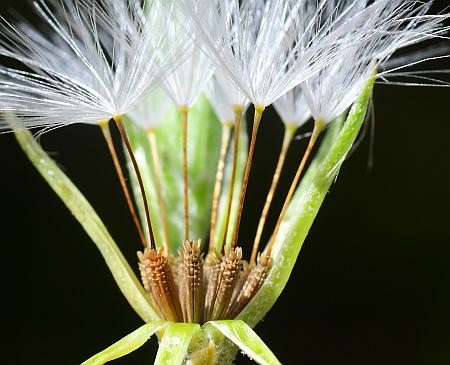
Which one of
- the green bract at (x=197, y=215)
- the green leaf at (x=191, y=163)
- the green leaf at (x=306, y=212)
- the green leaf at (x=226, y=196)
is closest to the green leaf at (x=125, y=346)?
the green bract at (x=197, y=215)

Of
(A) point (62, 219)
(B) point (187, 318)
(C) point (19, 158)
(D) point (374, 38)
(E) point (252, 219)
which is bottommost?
(B) point (187, 318)

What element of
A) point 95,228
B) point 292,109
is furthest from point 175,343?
point 292,109

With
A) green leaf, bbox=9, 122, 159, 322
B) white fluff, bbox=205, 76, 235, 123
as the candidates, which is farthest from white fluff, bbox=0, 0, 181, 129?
white fluff, bbox=205, 76, 235, 123

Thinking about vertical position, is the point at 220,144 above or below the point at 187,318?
above

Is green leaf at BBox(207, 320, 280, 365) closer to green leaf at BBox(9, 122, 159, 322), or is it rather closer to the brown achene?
the brown achene

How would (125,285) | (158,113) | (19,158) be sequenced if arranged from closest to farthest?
(125,285), (158,113), (19,158)

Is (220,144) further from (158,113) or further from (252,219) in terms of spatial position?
(252,219)

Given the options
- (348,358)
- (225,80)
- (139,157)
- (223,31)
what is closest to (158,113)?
(139,157)
